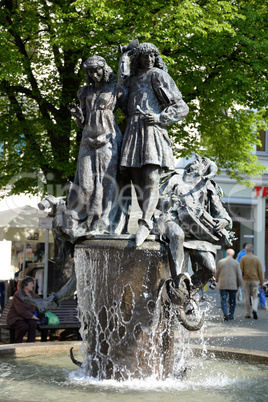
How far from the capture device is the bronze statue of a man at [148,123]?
21.7ft

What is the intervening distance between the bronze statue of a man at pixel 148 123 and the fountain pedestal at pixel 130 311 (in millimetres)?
434

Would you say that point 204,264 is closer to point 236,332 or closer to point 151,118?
point 151,118

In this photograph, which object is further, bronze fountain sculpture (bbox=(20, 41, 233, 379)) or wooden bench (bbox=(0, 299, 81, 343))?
wooden bench (bbox=(0, 299, 81, 343))

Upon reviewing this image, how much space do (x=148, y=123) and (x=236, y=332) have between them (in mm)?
8002

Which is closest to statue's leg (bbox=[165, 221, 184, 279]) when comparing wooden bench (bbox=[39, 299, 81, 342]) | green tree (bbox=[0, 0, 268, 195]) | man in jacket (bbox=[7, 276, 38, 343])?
man in jacket (bbox=[7, 276, 38, 343])

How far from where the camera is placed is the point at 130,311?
6230mm

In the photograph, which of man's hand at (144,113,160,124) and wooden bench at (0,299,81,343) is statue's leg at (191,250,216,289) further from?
wooden bench at (0,299,81,343)

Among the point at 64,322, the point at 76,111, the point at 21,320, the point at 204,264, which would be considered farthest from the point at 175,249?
the point at 64,322

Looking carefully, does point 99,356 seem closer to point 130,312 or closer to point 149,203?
point 130,312

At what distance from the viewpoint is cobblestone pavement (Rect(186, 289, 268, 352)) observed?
11764 mm

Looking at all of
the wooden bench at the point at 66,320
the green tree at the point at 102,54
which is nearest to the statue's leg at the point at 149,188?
the wooden bench at the point at 66,320

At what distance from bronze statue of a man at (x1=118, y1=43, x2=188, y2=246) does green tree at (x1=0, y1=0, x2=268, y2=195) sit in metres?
7.58

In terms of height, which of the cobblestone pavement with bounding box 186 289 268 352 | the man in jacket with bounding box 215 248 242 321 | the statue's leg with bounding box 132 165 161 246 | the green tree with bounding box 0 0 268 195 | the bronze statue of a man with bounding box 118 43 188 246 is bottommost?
the cobblestone pavement with bounding box 186 289 268 352

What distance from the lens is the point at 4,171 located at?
58.6ft
